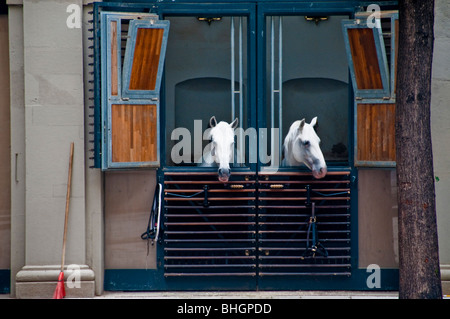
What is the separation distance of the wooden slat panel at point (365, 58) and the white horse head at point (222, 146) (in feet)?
4.97

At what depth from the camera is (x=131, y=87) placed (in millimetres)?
7785

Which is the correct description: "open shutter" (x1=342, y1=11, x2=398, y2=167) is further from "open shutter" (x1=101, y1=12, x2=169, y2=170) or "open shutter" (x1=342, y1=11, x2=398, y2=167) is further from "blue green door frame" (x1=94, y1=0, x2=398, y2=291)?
"open shutter" (x1=101, y1=12, x2=169, y2=170)

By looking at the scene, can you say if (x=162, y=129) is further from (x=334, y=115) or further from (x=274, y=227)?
(x=334, y=115)

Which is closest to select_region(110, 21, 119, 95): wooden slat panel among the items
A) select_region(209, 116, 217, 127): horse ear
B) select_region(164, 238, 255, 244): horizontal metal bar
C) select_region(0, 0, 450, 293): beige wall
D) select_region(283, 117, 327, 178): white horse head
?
select_region(0, 0, 450, 293): beige wall

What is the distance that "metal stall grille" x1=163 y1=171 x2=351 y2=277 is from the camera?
8047 mm

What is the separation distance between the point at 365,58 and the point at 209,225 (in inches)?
104

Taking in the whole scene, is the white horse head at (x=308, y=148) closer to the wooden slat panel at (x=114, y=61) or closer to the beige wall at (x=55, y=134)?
the beige wall at (x=55, y=134)

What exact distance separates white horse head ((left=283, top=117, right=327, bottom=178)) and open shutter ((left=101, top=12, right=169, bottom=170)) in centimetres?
158

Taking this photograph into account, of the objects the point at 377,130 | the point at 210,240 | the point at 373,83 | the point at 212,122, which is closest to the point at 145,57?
the point at 212,122

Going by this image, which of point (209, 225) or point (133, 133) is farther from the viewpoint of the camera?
point (209, 225)

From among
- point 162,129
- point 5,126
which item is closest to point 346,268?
point 162,129

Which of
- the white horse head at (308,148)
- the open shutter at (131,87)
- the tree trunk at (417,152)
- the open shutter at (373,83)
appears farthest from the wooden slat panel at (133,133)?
the tree trunk at (417,152)

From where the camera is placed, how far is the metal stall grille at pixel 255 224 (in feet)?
26.4

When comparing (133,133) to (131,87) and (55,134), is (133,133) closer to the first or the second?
(131,87)
